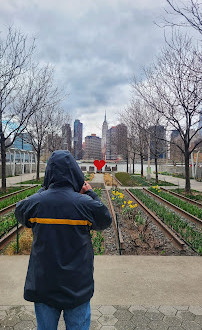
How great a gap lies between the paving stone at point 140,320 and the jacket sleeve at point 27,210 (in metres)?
1.93

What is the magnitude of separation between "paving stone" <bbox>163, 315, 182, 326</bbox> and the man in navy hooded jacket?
155 cm

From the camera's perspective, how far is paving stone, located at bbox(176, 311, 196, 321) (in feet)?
9.04

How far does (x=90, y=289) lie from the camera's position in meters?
1.71

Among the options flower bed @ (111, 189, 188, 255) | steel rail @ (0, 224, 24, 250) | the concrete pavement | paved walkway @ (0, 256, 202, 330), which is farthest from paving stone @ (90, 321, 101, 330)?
steel rail @ (0, 224, 24, 250)

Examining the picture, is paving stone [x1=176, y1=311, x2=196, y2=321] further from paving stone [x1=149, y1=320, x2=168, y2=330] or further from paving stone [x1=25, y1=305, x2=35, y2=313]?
paving stone [x1=25, y1=305, x2=35, y2=313]

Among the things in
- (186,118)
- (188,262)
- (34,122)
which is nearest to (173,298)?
(188,262)

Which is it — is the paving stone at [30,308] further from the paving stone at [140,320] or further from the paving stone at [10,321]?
the paving stone at [140,320]

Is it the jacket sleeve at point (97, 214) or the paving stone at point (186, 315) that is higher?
the jacket sleeve at point (97, 214)

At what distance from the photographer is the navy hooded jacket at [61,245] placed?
5.25 ft

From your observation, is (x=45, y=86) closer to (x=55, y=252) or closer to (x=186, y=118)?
(x=186, y=118)

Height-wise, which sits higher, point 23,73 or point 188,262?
point 23,73

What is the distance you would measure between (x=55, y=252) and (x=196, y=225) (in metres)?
7.14

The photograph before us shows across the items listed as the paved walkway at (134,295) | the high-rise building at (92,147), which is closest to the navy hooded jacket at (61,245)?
the paved walkway at (134,295)

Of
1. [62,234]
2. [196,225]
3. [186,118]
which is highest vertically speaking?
[186,118]
